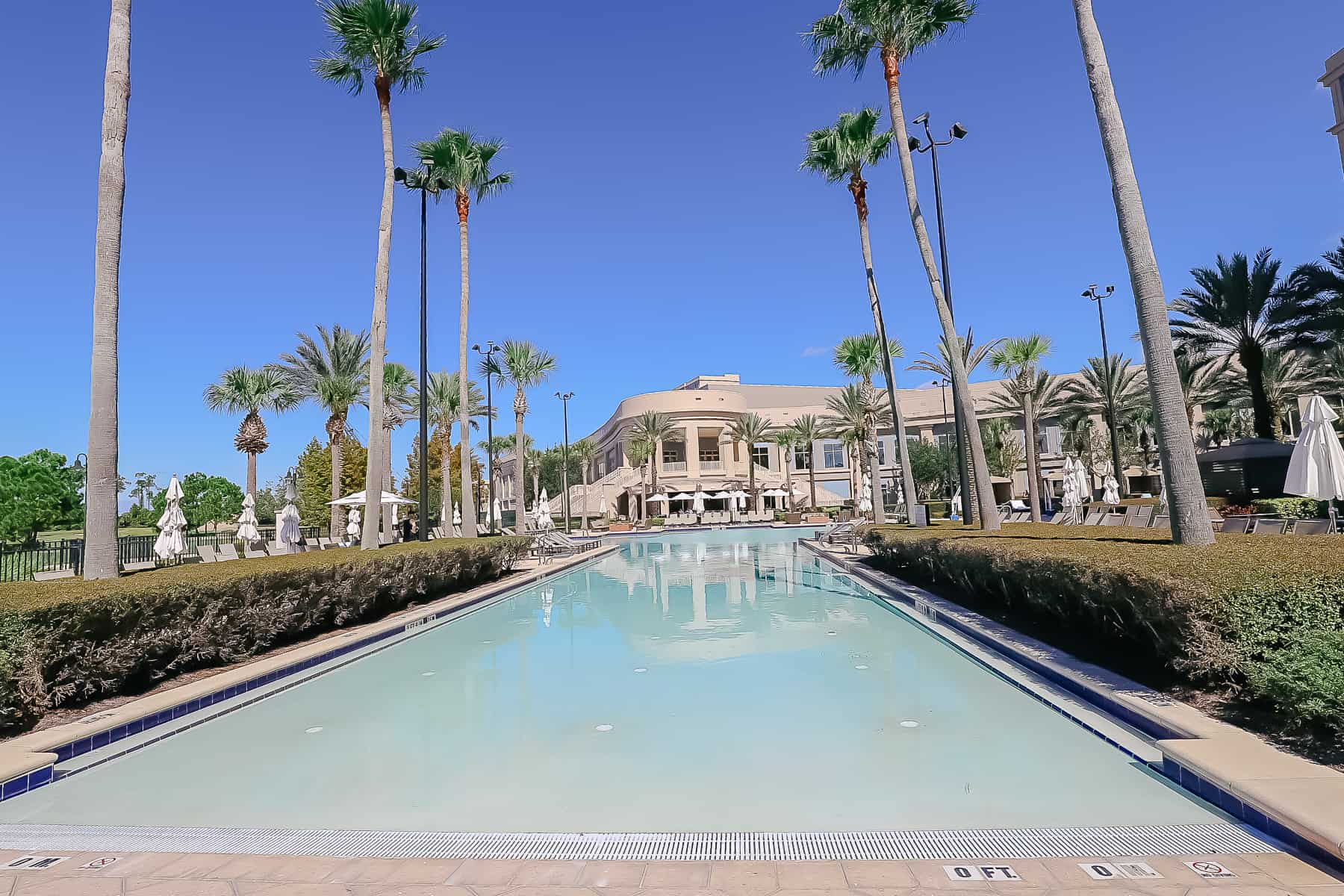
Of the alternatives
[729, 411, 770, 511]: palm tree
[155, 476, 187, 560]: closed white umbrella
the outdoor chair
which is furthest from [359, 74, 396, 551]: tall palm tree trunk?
[729, 411, 770, 511]: palm tree

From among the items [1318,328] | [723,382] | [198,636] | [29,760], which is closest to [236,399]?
[198,636]

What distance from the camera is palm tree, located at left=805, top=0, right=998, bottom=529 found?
1653cm

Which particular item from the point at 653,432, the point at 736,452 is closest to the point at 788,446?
the point at 736,452

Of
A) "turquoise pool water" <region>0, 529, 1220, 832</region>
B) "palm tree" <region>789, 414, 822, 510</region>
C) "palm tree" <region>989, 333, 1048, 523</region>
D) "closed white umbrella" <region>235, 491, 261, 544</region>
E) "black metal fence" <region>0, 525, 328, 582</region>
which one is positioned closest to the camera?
"turquoise pool water" <region>0, 529, 1220, 832</region>

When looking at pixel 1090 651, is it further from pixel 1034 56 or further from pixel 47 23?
pixel 47 23

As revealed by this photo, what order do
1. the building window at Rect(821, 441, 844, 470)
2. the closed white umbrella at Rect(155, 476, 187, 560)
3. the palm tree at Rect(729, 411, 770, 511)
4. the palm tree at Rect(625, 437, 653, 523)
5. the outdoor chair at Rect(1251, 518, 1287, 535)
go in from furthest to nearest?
the building window at Rect(821, 441, 844, 470) → the palm tree at Rect(729, 411, 770, 511) → the palm tree at Rect(625, 437, 653, 523) → the closed white umbrella at Rect(155, 476, 187, 560) → the outdoor chair at Rect(1251, 518, 1287, 535)

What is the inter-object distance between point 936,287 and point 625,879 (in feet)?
53.2

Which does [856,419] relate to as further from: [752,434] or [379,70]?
[379,70]

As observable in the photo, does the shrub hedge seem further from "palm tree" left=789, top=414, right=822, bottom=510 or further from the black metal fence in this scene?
"palm tree" left=789, top=414, right=822, bottom=510

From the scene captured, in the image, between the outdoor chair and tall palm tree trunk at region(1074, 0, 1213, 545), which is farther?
the outdoor chair

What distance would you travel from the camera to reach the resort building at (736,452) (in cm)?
6250

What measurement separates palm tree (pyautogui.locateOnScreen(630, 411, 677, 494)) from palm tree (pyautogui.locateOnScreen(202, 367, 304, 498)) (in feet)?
96.8

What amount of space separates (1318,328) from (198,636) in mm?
30446

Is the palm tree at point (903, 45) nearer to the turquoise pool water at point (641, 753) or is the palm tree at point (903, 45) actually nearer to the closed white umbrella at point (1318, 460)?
the closed white umbrella at point (1318, 460)
